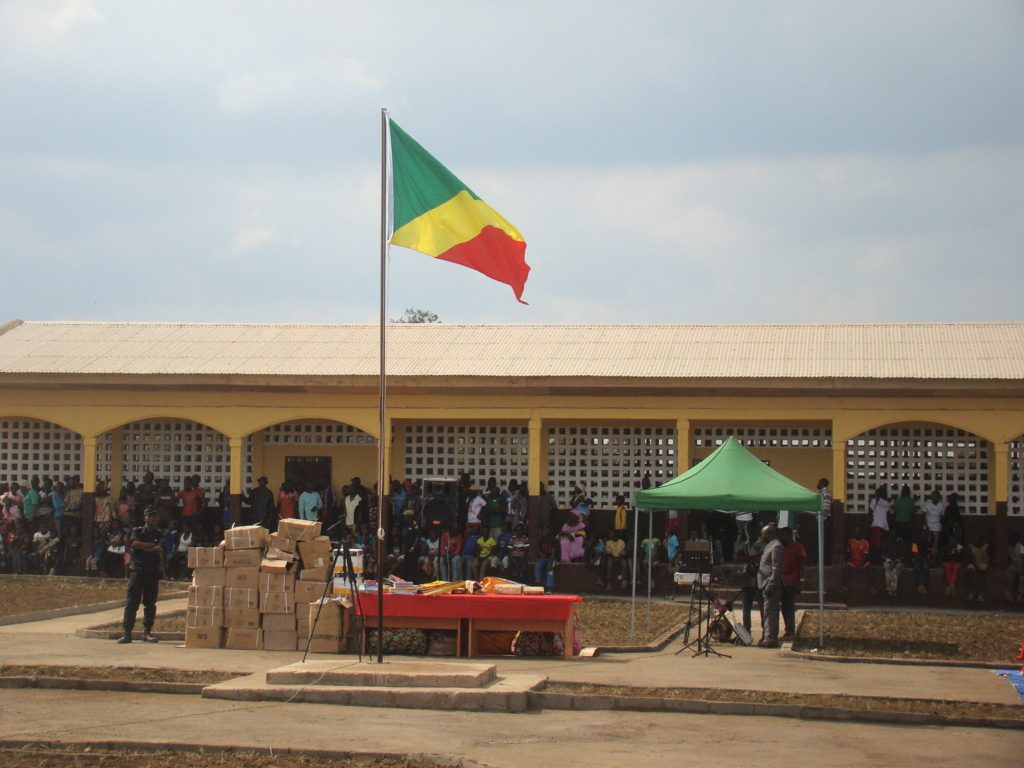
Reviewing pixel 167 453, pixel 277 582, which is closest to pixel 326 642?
pixel 277 582

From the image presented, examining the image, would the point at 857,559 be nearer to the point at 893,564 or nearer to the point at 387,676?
the point at 893,564

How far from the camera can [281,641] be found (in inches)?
614

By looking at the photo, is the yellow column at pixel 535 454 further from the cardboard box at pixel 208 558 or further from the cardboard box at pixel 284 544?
the cardboard box at pixel 208 558

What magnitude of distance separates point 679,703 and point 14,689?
18.4 ft

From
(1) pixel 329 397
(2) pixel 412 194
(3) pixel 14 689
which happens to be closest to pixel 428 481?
(1) pixel 329 397

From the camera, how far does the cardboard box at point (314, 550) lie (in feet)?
51.4

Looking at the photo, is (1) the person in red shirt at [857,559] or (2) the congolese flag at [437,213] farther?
(1) the person in red shirt at [857,559]

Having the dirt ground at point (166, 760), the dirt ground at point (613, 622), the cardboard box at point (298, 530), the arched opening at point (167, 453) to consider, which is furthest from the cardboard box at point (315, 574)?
the arched opening at point (167, 453)

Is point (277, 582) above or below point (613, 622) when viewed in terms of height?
above

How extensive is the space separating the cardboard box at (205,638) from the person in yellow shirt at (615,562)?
9.52m

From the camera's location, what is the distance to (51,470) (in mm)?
28328

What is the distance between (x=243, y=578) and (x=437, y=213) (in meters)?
4.52

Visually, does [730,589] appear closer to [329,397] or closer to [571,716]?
[329,397]

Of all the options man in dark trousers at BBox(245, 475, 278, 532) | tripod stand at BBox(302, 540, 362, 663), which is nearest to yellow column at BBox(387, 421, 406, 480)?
man in dark trousers at BBox(245, 475, 278, 532)
